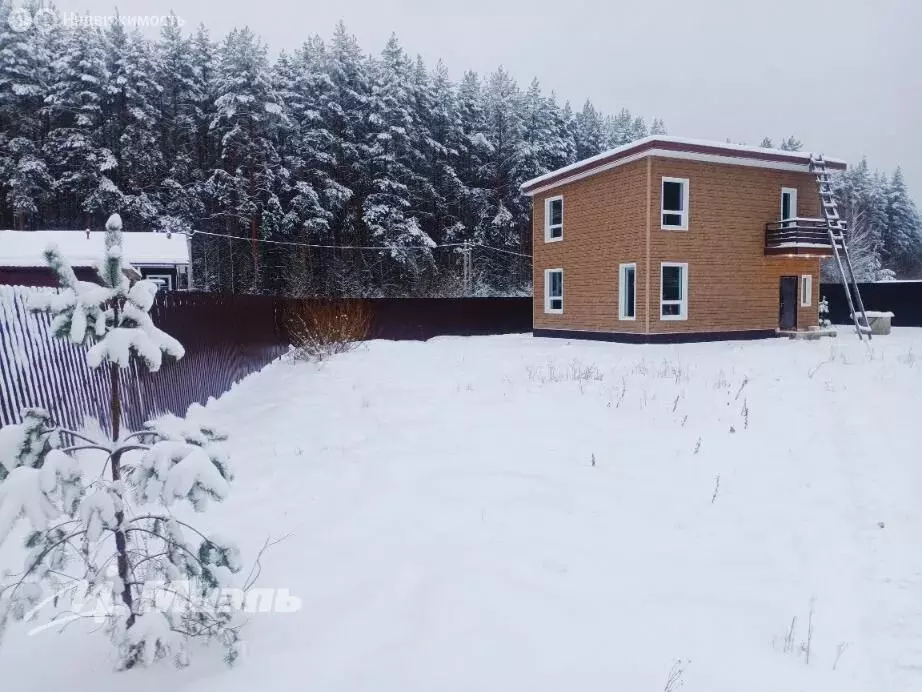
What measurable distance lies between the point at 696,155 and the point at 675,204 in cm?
150

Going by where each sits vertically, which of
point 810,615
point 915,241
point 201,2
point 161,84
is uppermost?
point 201,2

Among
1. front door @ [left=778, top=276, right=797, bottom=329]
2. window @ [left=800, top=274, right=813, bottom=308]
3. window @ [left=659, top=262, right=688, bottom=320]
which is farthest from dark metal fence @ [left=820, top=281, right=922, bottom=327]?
window @ [left=659, top=262, right=688, bottom=320]

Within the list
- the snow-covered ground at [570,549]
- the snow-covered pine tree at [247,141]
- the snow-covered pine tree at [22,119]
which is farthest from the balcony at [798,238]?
the snow-covered pine tree at [22,119]

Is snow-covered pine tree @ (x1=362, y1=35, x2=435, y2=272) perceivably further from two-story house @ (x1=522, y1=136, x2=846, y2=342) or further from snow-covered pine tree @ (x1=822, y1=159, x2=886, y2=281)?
snow-covered pine tree @ (x1=822, y1=159, x2=886, y2=281)

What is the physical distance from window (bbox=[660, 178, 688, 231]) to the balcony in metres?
3.33

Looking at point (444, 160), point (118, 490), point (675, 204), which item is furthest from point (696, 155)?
point (444, 160)

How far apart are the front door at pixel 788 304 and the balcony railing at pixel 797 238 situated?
1805 mm

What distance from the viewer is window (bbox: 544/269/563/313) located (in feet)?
72.9

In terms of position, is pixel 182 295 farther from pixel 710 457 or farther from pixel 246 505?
pixel 710 457

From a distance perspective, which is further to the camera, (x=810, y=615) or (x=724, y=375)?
(x=724, y=375)

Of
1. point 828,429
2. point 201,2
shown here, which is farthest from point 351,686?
point 201,2

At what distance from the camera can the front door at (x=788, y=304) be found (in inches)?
808

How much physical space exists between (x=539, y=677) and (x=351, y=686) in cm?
84

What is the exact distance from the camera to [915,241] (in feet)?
197
